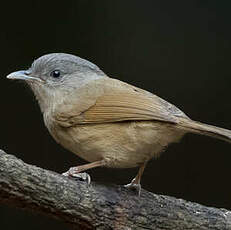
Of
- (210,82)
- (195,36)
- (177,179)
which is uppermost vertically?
(195,36)

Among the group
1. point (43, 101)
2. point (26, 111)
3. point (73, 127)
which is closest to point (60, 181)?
point (73, 127)

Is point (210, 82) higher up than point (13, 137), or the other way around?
point (210, 82)

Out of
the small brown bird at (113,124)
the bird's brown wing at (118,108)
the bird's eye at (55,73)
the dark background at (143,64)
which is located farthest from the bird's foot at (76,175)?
the dark background at (143,64)

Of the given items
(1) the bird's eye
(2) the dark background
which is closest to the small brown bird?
(1) the bird's eye

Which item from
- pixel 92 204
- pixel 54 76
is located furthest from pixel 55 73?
pixel 92 204

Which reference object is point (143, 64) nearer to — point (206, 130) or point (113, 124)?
point (113, 124)

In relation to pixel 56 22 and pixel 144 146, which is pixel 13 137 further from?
pixel 144 146
